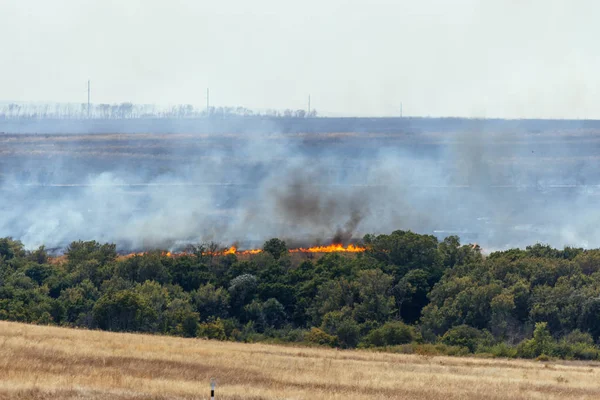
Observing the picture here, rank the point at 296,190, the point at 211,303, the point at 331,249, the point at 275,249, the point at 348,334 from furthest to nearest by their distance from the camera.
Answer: the point at 296,190, the point at 331,249, the point at 275,249, the point at 211,303, the point at 348,334

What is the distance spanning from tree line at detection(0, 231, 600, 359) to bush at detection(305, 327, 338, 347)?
82 millimetres

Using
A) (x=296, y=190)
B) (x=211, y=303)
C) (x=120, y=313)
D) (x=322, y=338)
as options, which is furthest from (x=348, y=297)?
(x=296, y=190)

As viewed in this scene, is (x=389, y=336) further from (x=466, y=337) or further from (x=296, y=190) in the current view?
(x=296, y=190)

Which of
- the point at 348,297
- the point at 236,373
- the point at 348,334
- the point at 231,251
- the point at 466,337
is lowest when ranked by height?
the point at 231,251

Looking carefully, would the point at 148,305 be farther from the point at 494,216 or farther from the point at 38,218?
the point at 494,216

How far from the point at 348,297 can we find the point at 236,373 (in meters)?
41.0

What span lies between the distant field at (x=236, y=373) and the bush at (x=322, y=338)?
643 inches

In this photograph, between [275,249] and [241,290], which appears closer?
[241,290]

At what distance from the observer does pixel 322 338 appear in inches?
2653

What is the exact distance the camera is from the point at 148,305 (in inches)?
2820

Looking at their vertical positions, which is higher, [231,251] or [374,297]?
[374,297]

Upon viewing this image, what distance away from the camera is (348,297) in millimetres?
78688

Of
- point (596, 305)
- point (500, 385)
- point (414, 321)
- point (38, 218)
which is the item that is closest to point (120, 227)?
point (38, 218)

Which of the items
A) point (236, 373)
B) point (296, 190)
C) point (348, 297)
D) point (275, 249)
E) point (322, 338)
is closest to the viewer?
point (236, 373)
